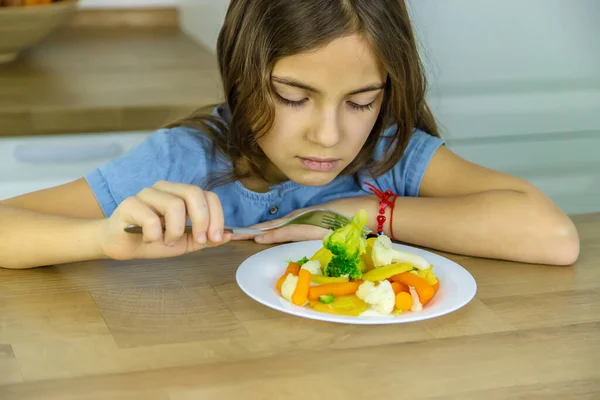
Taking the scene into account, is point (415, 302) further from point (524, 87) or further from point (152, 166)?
point (524, 87)

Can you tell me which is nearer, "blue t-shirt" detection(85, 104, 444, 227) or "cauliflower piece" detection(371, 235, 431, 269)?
"cauliflower piece" detection(371, 235, 431, 269)

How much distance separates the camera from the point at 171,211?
3.67 ft

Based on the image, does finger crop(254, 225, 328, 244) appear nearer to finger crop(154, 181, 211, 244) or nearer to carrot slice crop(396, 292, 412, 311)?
finger crop(154, 181, 211, 244)

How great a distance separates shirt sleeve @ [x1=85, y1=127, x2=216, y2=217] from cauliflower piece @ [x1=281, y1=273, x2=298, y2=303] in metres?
0.48

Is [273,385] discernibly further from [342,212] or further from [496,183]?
[496,183]

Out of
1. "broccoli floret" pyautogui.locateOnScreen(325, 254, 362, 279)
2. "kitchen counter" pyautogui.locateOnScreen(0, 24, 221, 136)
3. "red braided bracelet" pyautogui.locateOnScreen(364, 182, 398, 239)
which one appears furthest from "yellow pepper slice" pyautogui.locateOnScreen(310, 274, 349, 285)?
"kitchen counter" pyautogui.locateOnScreen(0, 24, 221, 136)

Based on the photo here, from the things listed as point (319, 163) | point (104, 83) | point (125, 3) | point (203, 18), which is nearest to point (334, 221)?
point (319, 163)

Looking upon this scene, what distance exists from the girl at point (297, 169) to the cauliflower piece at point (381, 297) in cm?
20

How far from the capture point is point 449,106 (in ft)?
8.23

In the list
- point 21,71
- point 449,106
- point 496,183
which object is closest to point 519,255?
point 496,183

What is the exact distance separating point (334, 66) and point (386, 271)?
346mm

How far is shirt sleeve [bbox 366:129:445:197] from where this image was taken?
1.65 meters

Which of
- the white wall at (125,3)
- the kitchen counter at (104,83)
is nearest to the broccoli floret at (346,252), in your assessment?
the kitchen counter at (104,83)

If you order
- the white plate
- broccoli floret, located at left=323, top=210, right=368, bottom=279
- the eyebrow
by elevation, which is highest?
the eyebrow
